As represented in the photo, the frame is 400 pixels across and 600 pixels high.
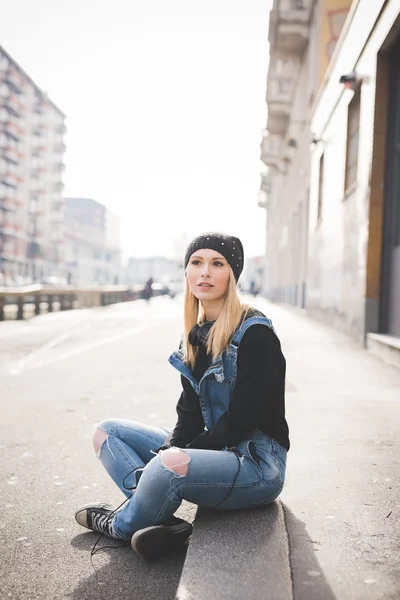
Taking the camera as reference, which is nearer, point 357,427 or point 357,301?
point 357,427

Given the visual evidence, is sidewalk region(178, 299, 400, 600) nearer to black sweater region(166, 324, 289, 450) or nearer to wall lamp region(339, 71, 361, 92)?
black sweater region(166, 324, 289, 450)

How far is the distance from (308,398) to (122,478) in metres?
3.37

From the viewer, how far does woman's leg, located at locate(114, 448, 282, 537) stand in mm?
2512

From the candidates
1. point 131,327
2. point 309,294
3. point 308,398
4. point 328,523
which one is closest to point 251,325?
point 328,523

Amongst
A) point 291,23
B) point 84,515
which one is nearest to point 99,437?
point 84,515

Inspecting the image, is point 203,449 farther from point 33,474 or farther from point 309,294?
point 309,294

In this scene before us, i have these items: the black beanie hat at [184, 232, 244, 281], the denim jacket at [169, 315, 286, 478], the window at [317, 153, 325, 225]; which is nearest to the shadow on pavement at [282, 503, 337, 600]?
the denim jacket at [169, 315, 286, 478]

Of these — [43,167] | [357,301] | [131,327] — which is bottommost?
[131,327]

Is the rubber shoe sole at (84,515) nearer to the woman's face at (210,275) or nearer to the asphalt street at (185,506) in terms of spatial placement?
the asphalt street at (185,506)

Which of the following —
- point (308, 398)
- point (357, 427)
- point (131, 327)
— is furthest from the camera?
point (131, 327)

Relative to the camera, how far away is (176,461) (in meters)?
2.51

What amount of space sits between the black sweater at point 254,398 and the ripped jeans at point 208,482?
62 millimetres

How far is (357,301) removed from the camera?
413 inches

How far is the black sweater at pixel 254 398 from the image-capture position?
262 centimetres
